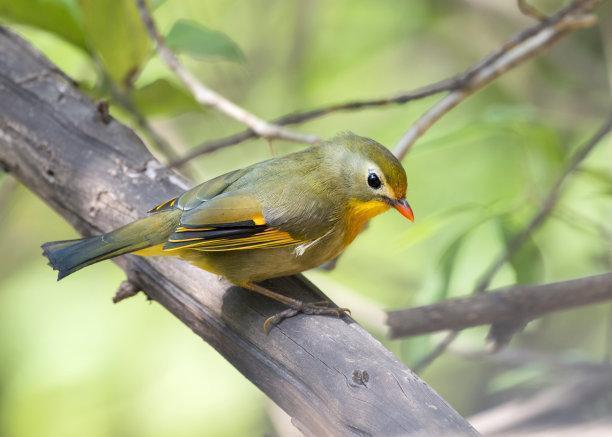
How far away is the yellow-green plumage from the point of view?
A: 2650 mm

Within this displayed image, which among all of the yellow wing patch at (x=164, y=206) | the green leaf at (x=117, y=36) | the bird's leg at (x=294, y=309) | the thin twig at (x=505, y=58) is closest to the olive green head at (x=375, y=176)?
the thin twig at (x=505, y=58)

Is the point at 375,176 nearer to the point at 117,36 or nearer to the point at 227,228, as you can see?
the point at 227,228

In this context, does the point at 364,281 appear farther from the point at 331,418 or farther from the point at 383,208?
the point at 331,418

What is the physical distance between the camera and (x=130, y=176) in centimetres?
292

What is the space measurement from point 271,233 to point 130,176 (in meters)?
0.55

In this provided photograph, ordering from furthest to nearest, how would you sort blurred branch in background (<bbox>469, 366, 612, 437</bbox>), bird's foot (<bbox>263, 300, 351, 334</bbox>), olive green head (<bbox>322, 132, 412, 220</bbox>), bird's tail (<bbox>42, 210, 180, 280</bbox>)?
olive green head (<bbox>322, 132, 412, 220</bbox>) < bird's tail (<bbox>42, 210, 180, 280</bbox>) < bird's foot (<bbox>263, 300, 351, 334</bbox>) < blurred branch in background (<bbox>469, 366, 612, 437</bbox>)

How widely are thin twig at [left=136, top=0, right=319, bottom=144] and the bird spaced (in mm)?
213

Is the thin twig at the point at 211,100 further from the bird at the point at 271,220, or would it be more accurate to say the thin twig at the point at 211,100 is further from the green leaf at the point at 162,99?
the bird at the point at 271,220

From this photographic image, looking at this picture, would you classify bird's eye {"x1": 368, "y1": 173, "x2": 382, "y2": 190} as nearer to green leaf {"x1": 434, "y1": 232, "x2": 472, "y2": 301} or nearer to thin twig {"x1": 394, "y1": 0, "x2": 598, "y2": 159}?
thin twig {"x1": 394, "y1": 0, "x2": 598, "y2": 159}

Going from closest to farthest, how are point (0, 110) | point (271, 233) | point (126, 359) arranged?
point (271, 233), point (0, 110), point (126, 359)

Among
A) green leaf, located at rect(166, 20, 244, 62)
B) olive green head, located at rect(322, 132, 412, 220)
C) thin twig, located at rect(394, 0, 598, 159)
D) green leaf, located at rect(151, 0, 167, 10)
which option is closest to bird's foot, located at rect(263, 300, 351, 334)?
olive green head, located at rect(322, 132, 412, 220)

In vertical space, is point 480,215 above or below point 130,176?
above

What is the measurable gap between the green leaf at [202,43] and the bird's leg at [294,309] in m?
1.03

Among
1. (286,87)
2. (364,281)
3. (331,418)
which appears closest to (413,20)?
(286,87)
